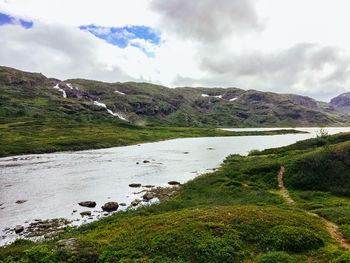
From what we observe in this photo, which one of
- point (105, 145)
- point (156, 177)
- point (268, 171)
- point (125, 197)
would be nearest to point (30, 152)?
point (105, 145)

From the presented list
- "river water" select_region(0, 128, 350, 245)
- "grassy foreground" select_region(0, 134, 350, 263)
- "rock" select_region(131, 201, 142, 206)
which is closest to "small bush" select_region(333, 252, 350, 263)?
"grassy foreground" select_region(0, 134, 350, 263)

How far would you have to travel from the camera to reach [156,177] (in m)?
64.6

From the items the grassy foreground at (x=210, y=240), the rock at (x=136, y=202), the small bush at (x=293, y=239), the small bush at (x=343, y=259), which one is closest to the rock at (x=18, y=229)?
the grassy foreground at (x=210, y=240)

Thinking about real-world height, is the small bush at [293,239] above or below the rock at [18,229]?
above

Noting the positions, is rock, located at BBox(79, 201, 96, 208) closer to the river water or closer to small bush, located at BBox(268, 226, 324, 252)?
the river water

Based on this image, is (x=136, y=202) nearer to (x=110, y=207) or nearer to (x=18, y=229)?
(x=110, y=207)

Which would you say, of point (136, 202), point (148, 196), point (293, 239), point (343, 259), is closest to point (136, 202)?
point (136, 202)

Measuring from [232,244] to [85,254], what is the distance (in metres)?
12.2

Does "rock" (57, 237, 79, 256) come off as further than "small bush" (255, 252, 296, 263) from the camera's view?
Yes

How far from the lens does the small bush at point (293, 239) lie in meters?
18.0

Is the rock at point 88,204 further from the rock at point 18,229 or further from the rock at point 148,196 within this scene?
the rock at point 18,229

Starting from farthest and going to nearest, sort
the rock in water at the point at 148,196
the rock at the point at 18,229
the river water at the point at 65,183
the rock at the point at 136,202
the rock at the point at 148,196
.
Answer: the rock at the point at 148,196, the rock in water at the point at 148,196, the rock at the point at 136,202, the river water at the point at 65,183, the rock at the point at 18,229

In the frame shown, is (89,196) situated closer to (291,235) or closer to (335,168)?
(291,235)

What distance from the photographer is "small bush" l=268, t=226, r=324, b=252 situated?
1797cm
